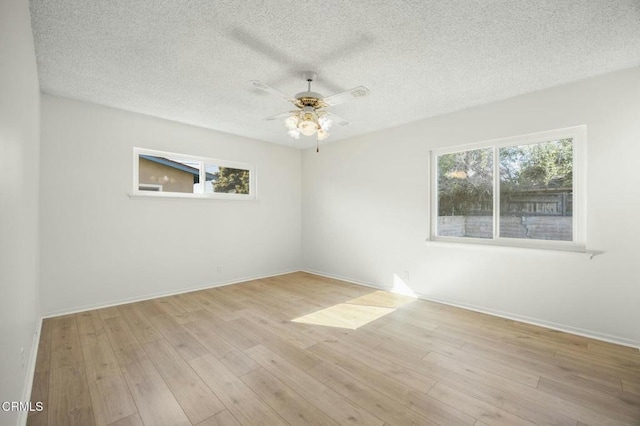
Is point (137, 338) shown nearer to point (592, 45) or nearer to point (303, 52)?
point (303, 52)

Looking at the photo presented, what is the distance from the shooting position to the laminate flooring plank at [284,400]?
165cm

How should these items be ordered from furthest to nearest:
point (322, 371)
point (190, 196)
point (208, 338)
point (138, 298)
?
1. point (190, 196)
2. point (138, 298)
3. point (208, 338)
4. point (322, 371)

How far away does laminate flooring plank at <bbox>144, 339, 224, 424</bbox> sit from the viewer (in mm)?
1729

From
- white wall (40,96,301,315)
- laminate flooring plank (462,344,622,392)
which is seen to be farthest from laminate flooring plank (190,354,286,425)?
white wall (40,96,301,315)

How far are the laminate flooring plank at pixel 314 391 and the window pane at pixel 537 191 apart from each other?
110 inches

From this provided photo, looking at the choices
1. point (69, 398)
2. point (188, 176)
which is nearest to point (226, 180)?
point (188, 176)

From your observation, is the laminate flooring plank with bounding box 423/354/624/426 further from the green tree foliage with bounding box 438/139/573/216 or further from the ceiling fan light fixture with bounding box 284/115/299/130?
the ceiling fan light fixture with bounding box 284/115/299/130

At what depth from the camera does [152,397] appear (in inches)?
73.0

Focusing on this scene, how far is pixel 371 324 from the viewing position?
306cm

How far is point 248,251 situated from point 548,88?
4.72 m

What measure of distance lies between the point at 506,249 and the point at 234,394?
3.19 metres

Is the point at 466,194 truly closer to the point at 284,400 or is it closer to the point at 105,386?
the point at 284,400

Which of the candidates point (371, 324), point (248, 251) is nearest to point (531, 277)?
point (371, 324)

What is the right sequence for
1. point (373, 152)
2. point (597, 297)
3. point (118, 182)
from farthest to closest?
point (373, 152), point (118, 182), point (597, 297)
